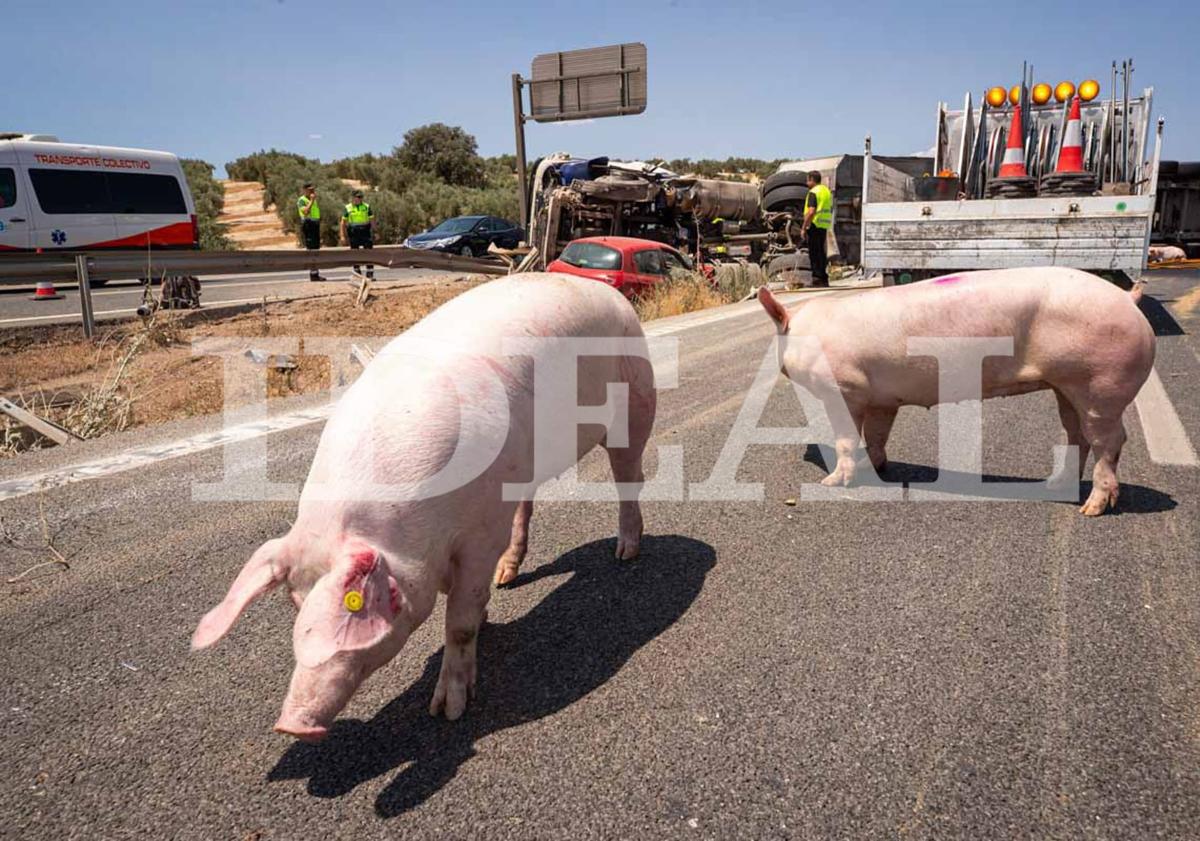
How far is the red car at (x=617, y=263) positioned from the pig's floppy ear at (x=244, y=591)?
10.2 meters

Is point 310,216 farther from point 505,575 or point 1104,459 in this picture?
point 1104,459

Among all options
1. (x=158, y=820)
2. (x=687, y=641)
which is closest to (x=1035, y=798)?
(x=687, y=641)

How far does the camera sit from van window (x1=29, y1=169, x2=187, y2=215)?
51.0 feet

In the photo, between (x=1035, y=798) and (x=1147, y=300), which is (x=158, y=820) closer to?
(x=1035, y=798)

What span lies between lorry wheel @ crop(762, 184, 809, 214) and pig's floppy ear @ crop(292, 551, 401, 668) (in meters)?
18.9

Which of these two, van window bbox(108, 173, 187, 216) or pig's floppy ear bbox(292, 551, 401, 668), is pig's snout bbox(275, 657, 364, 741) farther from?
van window bbox(108, 173, 187, 216)

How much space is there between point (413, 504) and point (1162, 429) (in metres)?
5.60

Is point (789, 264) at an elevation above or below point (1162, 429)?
above

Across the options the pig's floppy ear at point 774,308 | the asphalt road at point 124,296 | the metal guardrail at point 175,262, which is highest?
the metal guardrail at point 175,262

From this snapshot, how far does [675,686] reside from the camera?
2.70 m

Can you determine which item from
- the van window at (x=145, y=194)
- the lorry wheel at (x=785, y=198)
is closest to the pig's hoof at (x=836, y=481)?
the lorry wheel at (x=785, y=198)

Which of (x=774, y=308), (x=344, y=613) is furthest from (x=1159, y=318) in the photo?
(x=344, y=613)

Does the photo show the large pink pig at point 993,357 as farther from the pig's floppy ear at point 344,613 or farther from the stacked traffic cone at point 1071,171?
the stacked traffic cone at point 1071,171

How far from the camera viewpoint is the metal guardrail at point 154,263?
32.6 feet
